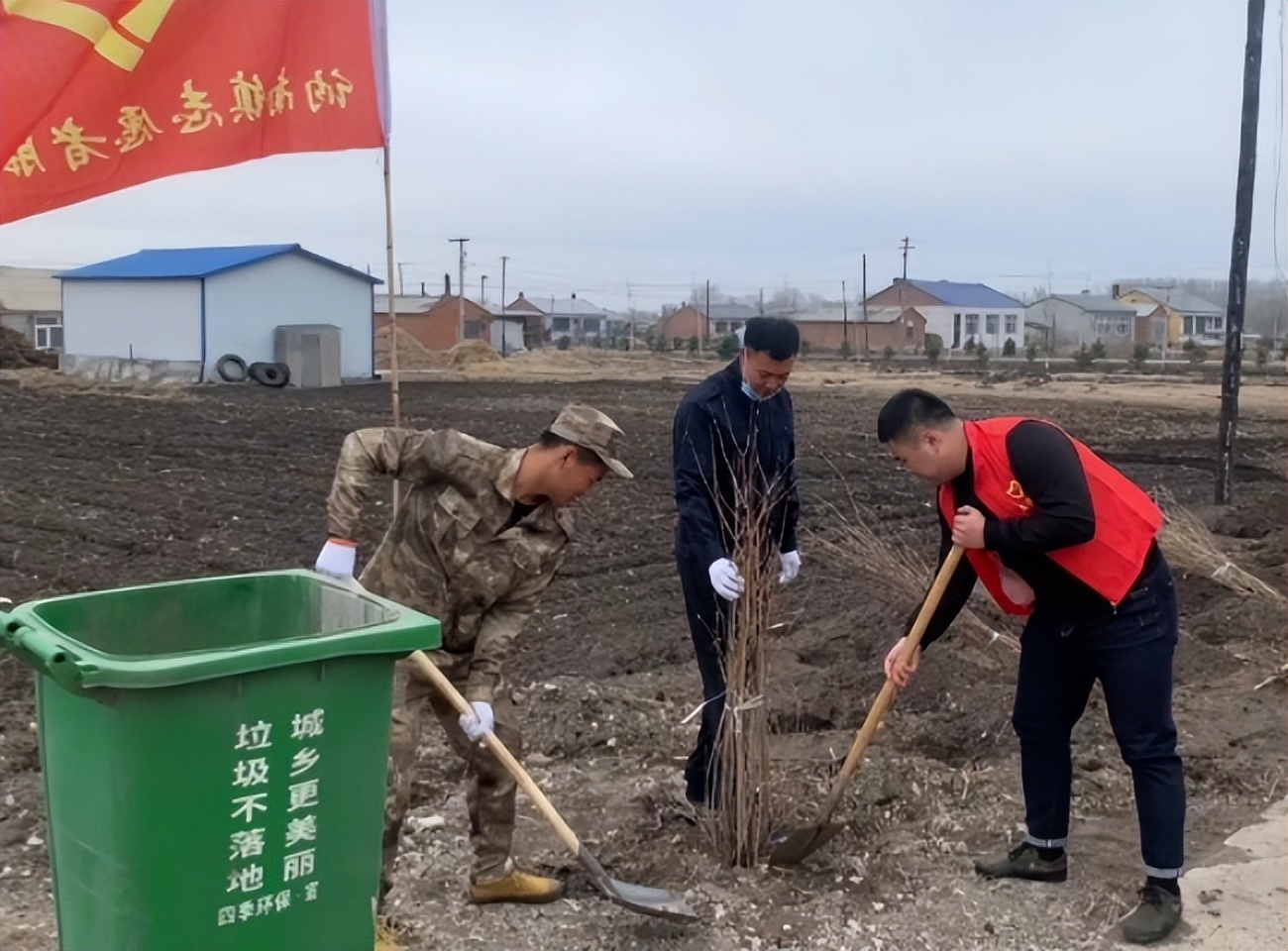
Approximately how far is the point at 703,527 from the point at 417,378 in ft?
95.0

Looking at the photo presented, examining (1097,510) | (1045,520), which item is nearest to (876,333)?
(1097,510)

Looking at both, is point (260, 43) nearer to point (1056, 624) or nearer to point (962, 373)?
point (1056, 624)

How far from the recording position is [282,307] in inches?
1190

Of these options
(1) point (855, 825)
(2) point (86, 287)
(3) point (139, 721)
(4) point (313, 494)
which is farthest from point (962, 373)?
(3) point (139, 721)

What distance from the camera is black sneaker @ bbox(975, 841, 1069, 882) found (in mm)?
3988

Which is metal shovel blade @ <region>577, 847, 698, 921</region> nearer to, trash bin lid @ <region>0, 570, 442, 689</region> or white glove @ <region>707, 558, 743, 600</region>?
white glove @ <region>707, 558, 743, 600</region>

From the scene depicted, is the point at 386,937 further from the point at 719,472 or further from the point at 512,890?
the point at 719,472

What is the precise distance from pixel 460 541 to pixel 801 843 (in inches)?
54.3

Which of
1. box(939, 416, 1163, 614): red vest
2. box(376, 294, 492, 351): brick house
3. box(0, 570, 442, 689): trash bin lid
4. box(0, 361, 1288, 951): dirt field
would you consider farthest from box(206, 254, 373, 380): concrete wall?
box(939, 416, 1163, 614): red vest

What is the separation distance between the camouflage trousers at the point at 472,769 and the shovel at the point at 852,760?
2.77ft

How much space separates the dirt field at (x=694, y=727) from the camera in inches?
149

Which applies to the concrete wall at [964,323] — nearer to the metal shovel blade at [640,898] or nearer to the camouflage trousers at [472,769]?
the camouflage trousers at [472,769]

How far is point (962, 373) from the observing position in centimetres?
3509

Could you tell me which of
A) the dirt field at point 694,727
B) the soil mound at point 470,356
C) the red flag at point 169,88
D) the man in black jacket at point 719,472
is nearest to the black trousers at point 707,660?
the man in black jacket at point 719,472
